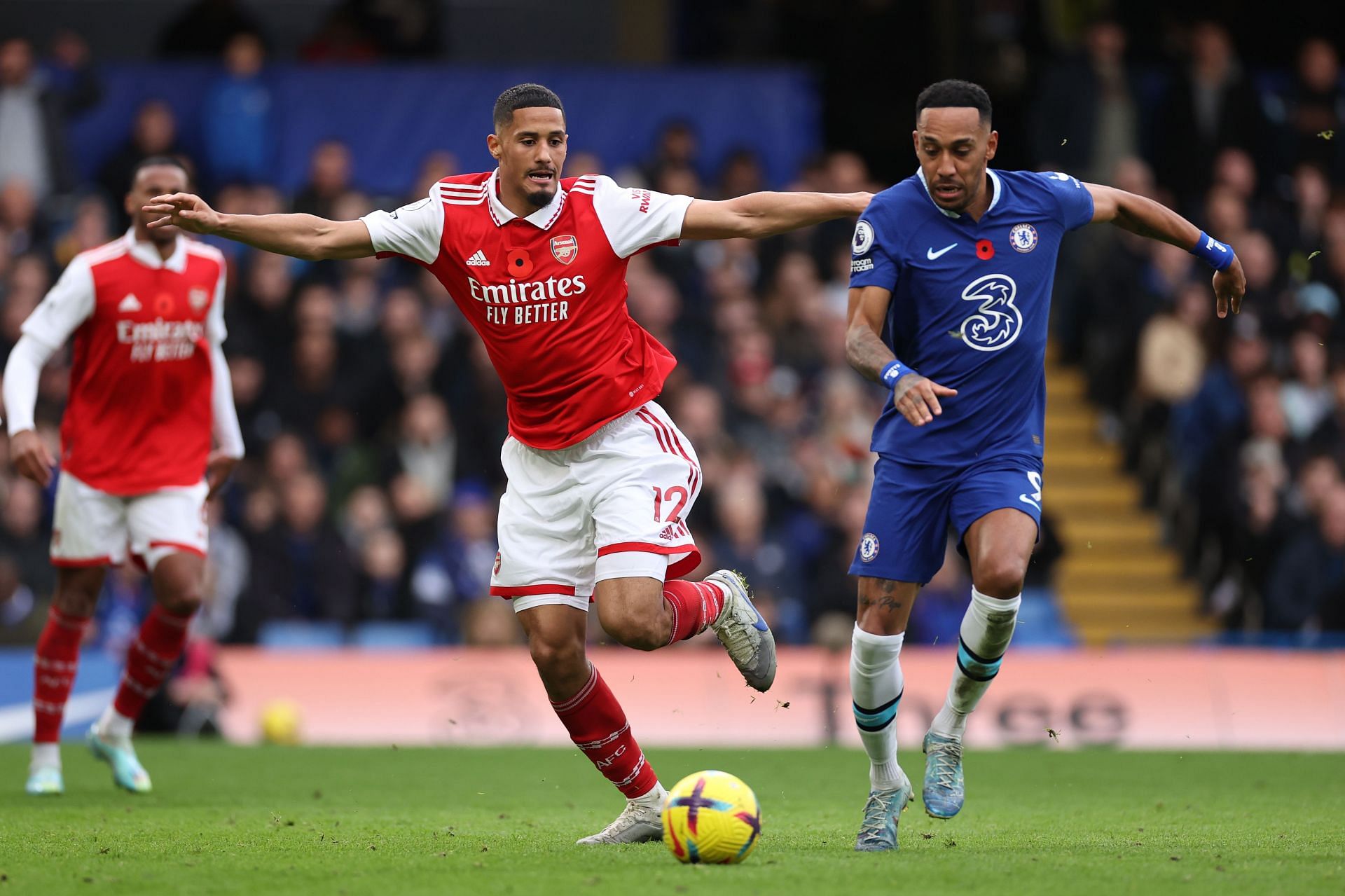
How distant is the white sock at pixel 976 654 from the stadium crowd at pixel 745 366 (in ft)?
22.1

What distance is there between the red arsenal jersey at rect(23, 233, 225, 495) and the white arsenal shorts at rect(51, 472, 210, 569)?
68mm

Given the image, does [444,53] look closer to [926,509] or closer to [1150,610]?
[1150,610]

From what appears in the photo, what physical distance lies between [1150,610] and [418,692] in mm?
6890

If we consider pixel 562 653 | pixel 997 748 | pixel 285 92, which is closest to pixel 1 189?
pixel 285 92

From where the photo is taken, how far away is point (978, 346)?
7.77 m

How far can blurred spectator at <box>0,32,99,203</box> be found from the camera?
17.0 meters

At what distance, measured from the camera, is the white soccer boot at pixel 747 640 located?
795 cm

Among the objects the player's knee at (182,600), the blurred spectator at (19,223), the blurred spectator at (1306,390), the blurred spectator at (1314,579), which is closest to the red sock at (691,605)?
the player's knee at (182,600)

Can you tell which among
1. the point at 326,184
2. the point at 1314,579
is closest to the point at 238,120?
the point at 326,184

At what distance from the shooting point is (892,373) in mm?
7203

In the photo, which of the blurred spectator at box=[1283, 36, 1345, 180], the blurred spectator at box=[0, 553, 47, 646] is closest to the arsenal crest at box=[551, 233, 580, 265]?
the blurred spectator at box=[0, 553, 47, 646]

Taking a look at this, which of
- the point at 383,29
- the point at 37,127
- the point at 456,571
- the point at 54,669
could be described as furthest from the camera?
the point at 383,29

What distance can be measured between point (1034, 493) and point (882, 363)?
38.0 inches

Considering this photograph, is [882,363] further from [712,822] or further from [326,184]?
[326,184]
